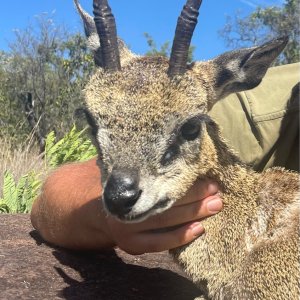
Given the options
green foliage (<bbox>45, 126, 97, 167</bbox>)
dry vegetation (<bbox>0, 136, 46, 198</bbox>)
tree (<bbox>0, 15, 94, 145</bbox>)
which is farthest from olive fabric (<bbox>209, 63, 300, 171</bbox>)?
tree (<bbox>0, 15, 94, 145</bbox>)

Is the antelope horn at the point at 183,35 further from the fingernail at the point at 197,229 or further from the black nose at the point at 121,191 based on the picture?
the fingernail at the point at 197,229

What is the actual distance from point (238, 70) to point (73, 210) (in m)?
2.13

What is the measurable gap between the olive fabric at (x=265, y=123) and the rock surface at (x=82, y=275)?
1387 mm

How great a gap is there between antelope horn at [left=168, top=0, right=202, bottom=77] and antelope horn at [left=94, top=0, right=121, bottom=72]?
1.32ft

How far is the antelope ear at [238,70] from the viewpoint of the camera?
182 inches

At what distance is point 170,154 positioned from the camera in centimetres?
406

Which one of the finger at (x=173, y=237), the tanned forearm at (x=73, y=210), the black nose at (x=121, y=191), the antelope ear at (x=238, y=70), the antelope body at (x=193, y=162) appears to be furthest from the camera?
the tanned forearm at (x=73, y=210)

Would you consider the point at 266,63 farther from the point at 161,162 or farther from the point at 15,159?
the point at 15,159

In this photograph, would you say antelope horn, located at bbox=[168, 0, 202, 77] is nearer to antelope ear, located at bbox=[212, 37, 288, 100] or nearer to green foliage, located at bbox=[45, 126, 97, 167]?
antelope ear, located at bbox=[212, 37, 288, 100]

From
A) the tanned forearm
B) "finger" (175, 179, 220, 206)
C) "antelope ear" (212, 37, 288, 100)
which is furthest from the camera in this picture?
the tanned forearm

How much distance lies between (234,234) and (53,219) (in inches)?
88.3

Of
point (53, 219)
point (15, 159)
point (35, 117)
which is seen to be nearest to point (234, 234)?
point (53, 219)

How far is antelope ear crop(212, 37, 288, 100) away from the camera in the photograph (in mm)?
4617

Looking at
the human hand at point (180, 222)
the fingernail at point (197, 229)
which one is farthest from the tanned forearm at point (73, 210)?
the fingernail at point (197, 229)
